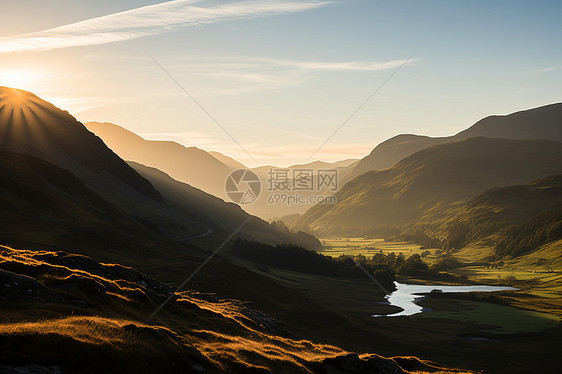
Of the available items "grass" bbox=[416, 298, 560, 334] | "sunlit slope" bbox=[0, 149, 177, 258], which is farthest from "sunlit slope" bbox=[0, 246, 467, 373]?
"grass" bbox=[416, 298, 560, 334]

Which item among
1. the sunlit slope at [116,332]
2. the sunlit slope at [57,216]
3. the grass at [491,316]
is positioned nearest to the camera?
the sunlit slope at [116,332]

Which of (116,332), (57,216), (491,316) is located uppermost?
(57,216)

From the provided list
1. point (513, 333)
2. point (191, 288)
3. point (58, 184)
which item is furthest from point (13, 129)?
point (513, 333)

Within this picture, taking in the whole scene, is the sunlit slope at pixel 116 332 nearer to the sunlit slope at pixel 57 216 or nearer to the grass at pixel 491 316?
the sunlit slope at pixel 57 216

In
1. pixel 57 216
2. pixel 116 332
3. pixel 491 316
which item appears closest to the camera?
pixel 116 332

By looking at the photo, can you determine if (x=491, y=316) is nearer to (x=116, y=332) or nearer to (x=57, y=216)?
(x=57, y=216)

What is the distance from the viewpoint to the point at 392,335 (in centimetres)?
11369

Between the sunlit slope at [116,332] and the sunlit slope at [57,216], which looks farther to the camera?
the sunlit slope at [57,216]

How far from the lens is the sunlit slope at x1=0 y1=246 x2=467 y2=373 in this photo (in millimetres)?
24984

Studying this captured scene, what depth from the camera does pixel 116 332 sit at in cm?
3039

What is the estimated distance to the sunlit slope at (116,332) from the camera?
25.0 m

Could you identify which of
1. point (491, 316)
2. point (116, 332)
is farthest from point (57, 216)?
point (491, 316)

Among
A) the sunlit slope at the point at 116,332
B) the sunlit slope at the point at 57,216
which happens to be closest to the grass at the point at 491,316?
the sunlit slope at the point at 116,332

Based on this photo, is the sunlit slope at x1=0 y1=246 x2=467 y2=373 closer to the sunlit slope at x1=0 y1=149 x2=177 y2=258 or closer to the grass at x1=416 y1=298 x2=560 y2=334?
the sunlit slope at x1=0 y1=149 x2=177 y2=258
